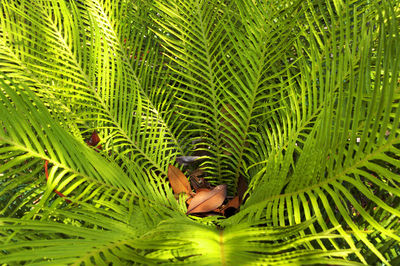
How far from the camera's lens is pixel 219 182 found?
1087 mm

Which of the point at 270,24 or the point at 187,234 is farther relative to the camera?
the point at 270,24

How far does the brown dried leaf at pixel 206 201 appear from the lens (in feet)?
3.01

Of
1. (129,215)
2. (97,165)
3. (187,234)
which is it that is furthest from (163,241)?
(97,165)

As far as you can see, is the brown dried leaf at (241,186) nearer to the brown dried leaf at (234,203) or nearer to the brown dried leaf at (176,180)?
the brown dried leaf at (234,203)

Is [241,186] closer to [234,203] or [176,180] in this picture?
[234,203]

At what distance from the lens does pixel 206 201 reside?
0.93m

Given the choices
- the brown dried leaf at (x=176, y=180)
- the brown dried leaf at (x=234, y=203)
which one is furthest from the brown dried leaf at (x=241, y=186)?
the brown dried leaf at (x=176, y=180)

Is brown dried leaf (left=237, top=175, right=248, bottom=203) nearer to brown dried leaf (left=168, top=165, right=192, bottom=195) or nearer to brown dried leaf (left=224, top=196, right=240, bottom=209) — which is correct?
brown dried leaf (left=224, top=196, right=240, bottom=209)

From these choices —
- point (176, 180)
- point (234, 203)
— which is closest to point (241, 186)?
point (234, 203)

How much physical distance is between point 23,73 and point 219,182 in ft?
2.08

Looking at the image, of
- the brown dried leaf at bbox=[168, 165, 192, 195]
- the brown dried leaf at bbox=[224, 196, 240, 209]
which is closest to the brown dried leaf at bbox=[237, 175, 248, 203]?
the brown dried leaf at bbox=[224, 196, 240, 209]

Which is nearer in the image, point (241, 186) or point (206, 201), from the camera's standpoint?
point (206, 201)

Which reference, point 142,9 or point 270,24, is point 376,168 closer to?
point 270,24

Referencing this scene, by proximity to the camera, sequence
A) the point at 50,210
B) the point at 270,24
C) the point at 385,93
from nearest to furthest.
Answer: the point at 385,93 → the point at 50,210 → the point at 270,24
